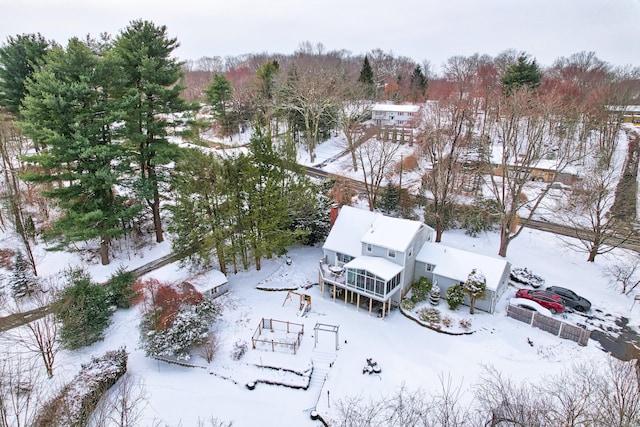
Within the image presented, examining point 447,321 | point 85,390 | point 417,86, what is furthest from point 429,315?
point 417,86

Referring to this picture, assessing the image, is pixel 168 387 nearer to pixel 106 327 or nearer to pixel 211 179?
pixel 106 327

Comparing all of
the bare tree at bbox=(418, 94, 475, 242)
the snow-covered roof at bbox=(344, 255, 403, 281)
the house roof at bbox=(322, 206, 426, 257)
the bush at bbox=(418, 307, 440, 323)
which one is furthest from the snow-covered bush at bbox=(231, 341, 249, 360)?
the bare tree at bbox=(418, 94, 475, 242)

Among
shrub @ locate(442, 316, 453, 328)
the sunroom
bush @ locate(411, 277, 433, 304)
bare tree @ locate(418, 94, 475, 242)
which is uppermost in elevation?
bare tree @ locate(418, 94, 475, 242)

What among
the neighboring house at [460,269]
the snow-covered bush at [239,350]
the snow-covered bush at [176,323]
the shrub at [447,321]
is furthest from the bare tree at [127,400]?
the neighboring house at [460,269]

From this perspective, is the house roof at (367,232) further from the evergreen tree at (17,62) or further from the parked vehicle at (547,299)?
the evergreen tree at (17,62)

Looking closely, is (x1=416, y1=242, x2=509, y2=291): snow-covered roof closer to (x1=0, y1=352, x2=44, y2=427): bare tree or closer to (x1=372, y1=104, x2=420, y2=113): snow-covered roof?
(x1=0, y1=352, x2=44, y2=427): bare tree

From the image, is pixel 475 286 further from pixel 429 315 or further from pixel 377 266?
pixel 377 266
